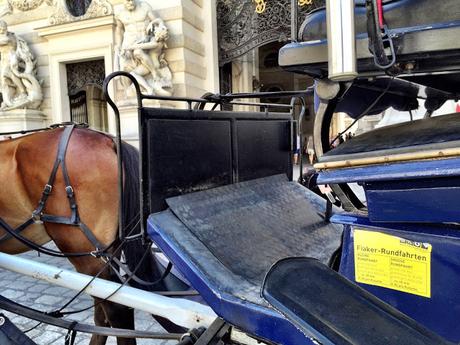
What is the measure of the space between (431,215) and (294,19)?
798mm

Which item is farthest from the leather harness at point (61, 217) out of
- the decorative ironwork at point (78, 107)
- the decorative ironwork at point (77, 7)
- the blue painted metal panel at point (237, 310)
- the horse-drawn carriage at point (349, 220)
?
the decorative ironwork at point (78, 107)

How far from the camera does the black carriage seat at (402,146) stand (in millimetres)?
1122

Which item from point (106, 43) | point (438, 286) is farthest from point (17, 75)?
point (438, 286)

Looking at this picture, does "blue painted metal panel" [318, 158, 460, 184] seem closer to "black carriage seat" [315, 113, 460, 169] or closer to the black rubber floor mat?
"black carriage seat" [315, 113, 460, 169]

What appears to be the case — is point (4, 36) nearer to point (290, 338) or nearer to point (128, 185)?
point (128, 185)

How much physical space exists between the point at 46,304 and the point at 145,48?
6.72m

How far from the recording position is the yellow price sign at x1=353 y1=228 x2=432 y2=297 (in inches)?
46.0

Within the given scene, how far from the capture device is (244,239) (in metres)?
2.01

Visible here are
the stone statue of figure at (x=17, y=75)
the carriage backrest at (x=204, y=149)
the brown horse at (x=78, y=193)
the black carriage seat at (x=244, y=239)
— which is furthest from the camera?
the stone statue of figure at (x=17, y=75)

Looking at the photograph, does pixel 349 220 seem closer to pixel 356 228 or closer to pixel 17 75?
pixel 356 228

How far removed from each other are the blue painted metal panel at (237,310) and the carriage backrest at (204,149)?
1.02 feet

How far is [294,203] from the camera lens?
2.59 metres

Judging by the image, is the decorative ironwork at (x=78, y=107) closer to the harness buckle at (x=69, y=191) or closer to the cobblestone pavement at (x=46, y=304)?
the cobblestone pavement at (x=46, y=304)

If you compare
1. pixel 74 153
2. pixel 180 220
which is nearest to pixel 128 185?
pixel 74 153
